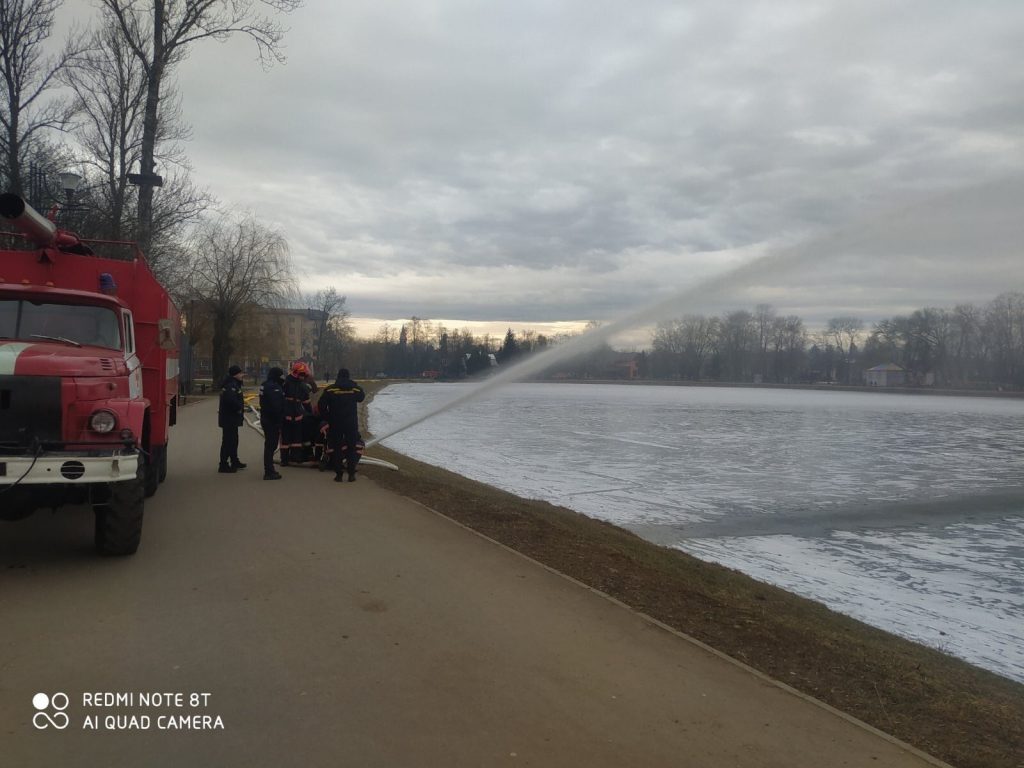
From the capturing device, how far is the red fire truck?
6.15 m

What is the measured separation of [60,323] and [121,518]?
220 centimetres

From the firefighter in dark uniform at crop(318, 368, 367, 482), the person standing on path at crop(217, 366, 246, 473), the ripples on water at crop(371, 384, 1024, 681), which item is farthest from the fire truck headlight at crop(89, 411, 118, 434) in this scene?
the ripples on water at crop(371, 384, 1024, 681)

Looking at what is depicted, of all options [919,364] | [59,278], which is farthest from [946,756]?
[919,364]

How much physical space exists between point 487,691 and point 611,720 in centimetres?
77

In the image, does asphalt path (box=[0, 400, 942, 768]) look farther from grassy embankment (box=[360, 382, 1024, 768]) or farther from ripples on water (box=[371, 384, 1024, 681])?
ripples on water (box=[371, 384, 1024, 681])

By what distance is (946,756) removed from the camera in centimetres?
413

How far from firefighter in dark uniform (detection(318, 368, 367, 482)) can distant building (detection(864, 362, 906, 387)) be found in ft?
154

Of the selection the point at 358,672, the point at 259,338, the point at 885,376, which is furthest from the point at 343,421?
the point at 885,376

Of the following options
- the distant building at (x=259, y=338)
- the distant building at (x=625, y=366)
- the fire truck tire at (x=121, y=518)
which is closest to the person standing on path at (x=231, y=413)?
the fire truck tire at (x=121, y=518)

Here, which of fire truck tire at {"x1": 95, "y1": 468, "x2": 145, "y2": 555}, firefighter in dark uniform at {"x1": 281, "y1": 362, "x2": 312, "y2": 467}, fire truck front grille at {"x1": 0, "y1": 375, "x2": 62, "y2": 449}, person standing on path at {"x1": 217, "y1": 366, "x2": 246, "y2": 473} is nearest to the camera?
fire truck front grille at {"x1": 0, "y1": 375, "x2": 62, "y2": 449}

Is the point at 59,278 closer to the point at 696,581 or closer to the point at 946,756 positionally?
the point at 696,581

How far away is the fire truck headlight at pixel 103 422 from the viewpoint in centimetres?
643

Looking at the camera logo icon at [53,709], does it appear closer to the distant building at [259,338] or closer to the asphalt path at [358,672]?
the asphalt path at [358,672]

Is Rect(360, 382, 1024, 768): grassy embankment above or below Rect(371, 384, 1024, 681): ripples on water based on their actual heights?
above
